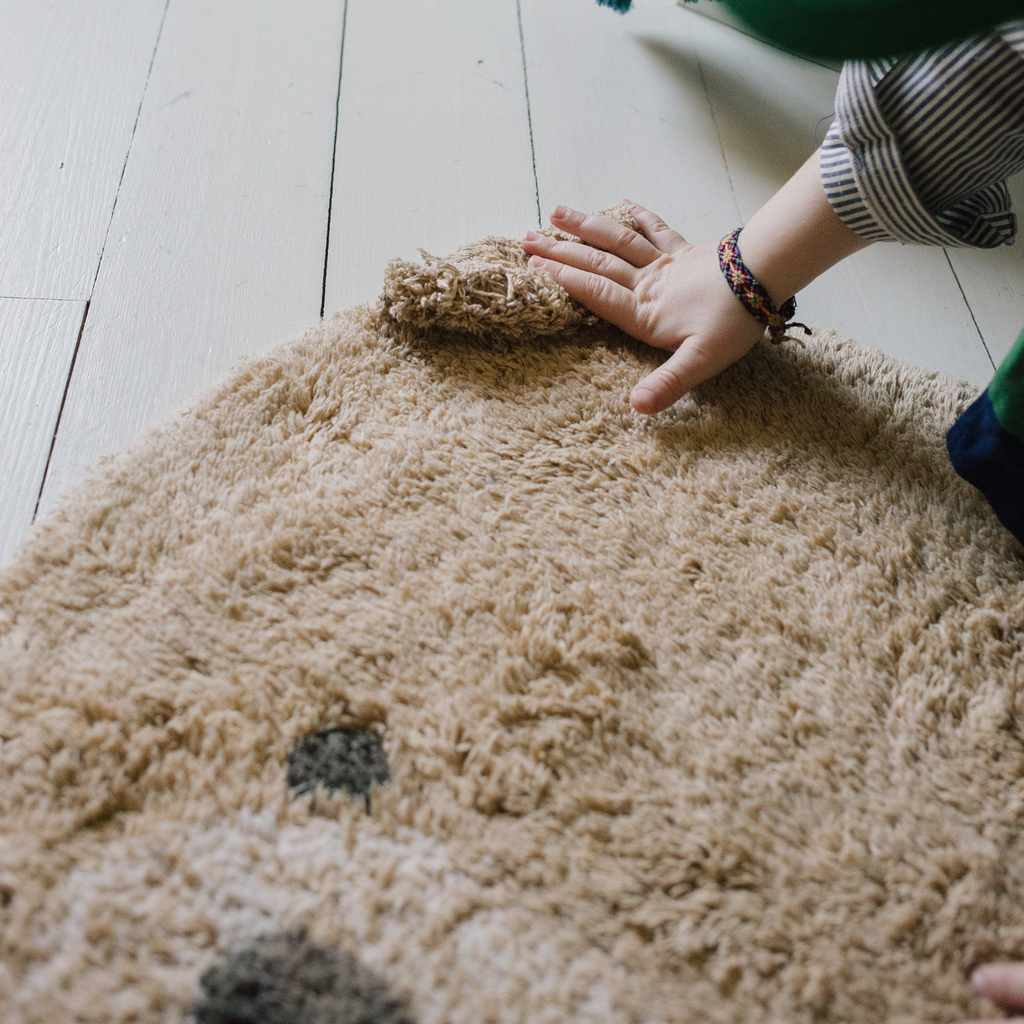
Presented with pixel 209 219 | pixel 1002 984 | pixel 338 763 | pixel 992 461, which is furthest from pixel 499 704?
pixel 209 219

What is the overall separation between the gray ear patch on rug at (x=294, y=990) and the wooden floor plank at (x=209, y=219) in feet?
1.09

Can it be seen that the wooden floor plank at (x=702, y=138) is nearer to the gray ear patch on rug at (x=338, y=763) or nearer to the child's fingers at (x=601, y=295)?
the child's fingers at (x=601, y=295)

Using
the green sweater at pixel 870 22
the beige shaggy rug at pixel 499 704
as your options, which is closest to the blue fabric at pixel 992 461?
the beige shaggy rug at pixel 499 704

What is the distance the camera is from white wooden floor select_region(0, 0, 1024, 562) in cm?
63

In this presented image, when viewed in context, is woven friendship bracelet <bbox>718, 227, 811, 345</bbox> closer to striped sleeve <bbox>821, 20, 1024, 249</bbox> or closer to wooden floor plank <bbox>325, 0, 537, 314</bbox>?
striped sleeve <bbox>821, 20, 1024, 249</bbox>

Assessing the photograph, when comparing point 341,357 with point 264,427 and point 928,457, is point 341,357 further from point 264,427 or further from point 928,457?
point 928,457

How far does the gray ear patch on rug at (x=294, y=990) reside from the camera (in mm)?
355

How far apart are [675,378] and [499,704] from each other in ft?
0.96

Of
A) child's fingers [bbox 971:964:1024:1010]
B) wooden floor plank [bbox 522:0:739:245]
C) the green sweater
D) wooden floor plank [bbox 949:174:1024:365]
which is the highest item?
the green sweater

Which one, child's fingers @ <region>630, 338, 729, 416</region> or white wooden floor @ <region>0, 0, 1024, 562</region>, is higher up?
A: white wooden floor @ <region>0, 0, 1024, 562</region>

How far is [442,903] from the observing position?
1.27 feet

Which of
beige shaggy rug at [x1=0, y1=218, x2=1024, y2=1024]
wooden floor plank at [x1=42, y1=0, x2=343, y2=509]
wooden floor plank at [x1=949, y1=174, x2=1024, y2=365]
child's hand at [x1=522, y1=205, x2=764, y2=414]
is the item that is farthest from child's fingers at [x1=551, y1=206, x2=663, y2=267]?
wooden floor plank at [x1=949, y1=174, x2=1024, y2=365]

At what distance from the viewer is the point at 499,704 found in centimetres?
45

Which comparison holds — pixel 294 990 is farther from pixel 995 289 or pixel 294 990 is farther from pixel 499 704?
pixel 995 289
